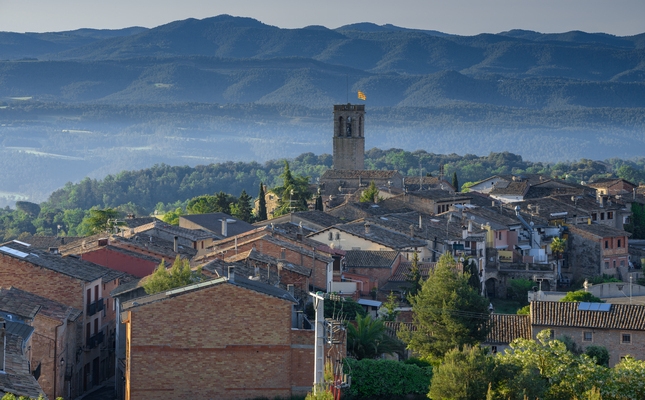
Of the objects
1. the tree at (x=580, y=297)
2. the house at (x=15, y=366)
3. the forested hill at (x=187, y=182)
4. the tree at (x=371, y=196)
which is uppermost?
the house at (x=15, y=366)

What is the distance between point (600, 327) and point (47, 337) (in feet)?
47.9

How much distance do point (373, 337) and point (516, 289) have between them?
22.4m

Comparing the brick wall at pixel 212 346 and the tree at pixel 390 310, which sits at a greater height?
the brick wall at pixel 212 346

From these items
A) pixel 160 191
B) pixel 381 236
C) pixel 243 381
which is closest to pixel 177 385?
pixel 243 381

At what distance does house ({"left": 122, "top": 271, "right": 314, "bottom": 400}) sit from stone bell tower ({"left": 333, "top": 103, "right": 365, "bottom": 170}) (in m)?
88.1

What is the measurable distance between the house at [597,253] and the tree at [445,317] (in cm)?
2576

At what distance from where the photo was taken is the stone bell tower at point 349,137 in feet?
378

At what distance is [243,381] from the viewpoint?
26.0 metres

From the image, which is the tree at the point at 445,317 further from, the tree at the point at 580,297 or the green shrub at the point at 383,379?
the tree at the point at 580,297

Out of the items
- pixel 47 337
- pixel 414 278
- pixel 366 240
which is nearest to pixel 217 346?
pixel 47 337

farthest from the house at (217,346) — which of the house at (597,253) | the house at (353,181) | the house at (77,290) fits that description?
the house at (353,181)

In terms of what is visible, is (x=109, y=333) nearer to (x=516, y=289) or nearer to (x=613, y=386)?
(x=613, y=386)

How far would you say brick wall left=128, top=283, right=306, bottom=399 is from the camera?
25.8 meters

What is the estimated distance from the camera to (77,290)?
3216cm
